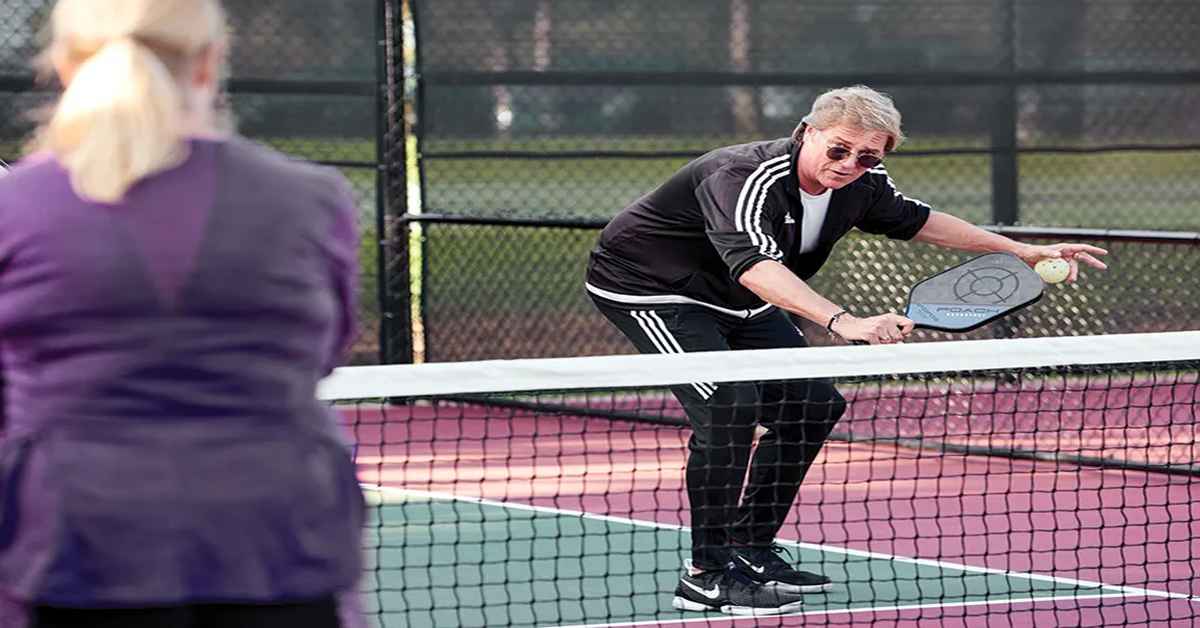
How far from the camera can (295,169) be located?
2174 mm

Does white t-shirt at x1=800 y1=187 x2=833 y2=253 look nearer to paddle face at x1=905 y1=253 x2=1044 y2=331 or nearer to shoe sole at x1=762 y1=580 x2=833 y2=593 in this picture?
paddle face at x1=905 y1=253 x2=1044 y2=331

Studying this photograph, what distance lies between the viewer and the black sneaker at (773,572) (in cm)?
537

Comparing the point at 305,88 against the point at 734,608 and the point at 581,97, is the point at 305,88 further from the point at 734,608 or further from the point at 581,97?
the point at 734,608

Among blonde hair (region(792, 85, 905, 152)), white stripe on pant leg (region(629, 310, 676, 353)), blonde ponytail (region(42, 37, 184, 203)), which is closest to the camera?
blonde ponytail (region(42, 37, 184, 203))

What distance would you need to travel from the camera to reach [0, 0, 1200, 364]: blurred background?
922 cm

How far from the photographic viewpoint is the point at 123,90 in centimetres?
203

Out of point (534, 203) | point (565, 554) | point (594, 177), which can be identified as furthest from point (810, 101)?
point (565, 554)

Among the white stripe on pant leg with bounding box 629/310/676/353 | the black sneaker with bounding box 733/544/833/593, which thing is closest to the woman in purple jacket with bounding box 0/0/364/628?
the white stripe on pant leg with bounding box 629/310/676/353

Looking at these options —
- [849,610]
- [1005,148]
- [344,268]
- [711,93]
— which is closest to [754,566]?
[849,610]

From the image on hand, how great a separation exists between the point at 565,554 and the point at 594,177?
5477 mm

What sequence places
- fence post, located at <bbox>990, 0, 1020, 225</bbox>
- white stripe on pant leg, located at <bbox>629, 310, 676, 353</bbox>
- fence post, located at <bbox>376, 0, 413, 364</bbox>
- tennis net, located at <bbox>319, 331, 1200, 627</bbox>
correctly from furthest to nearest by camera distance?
fence post, located at <bbox>990, 0, 1020, 225</bbox>, fence post, located at <bbox>376, 0, 413, 364</bbox>, white stripe on pant leg, located at <bbox>629, 310, 676, 353</bbox>, tennis net, located at <bbox>319, 331, 1200, 627</bbox>

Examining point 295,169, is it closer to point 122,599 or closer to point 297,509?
point 297,509

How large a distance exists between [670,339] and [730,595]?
28.5 inches

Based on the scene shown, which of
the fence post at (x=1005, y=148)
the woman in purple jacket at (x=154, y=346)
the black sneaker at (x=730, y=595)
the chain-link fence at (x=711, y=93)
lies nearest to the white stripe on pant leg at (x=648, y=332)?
the black sneaker at (x=730, y=595)
